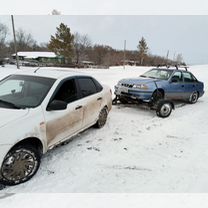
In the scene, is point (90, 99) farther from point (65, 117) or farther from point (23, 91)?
point (23, 91)

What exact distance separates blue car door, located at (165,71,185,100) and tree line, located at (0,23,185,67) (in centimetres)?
2819

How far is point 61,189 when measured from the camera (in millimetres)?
2846

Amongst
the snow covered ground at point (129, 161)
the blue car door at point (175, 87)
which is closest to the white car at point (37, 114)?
the snow covered ground at point (129, 161)

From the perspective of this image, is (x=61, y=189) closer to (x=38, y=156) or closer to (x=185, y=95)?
(x=38, y=156)

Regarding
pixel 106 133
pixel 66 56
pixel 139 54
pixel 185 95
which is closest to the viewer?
pixel 106 133

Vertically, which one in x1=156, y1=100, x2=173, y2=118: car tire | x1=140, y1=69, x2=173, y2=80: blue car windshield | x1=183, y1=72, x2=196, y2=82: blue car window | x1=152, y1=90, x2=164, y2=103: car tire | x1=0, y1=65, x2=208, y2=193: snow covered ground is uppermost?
x1=140, y1=69, x2=173, y2=80: blue car windshield

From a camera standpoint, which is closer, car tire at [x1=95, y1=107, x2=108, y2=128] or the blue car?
car tire at [x1=95, y1=107, x2=108, y2=128]

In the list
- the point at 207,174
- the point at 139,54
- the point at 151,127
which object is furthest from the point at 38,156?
the point at 139,54

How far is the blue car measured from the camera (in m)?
6.49

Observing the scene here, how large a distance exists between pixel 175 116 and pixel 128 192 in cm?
442

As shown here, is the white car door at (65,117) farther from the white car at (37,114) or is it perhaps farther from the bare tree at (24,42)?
the bare tree at (24,42)

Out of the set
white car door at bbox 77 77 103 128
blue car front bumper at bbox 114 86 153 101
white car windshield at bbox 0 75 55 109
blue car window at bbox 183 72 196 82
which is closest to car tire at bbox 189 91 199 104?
blue car window at bbox 183 72 196 82

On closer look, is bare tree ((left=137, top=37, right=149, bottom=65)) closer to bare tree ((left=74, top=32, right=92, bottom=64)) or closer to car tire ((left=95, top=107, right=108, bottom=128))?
bare tree ((left=74, top=32, right=92, bottom=64))

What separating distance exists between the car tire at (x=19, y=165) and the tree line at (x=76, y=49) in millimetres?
34297
